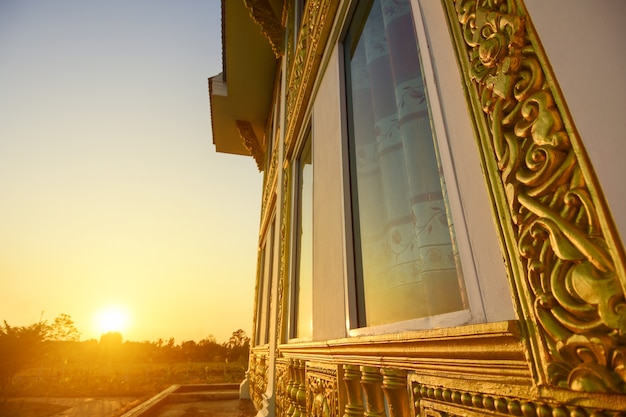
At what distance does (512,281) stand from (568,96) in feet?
0.85

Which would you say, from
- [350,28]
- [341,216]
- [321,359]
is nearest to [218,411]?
[321,359]

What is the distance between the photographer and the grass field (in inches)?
827

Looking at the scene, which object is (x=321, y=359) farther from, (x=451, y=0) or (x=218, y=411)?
(x=218, y=411)

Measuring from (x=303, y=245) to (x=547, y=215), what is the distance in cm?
217

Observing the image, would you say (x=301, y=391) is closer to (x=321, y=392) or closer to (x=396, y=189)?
(x=321, y=392)

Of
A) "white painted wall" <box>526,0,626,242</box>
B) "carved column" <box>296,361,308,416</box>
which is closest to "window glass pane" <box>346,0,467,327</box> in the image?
"white painted wall" <box>526,0,626,242</box>

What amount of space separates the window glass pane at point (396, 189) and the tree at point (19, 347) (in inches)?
1420

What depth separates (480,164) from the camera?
57 cm

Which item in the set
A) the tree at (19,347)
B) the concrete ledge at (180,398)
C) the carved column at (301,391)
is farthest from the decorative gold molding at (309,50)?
the tree at (19,347)

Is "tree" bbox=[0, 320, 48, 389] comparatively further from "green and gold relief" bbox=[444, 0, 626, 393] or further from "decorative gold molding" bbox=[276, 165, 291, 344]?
"green and gold relief" bbox=[444, 0, 626, 393]

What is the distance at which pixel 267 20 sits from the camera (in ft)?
14.1

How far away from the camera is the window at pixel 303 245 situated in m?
2.18

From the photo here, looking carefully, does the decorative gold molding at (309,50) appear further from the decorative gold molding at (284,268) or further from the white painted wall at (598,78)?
the white painted wall at (598,78)

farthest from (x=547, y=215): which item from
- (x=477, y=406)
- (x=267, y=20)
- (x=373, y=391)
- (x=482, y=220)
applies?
(x=267, y=20)
